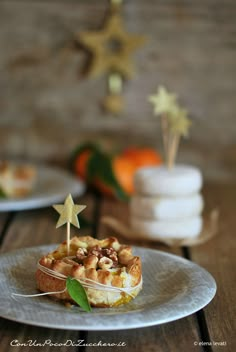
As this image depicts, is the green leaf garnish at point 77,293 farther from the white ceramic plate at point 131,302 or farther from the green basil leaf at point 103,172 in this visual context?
the green basil leaf at point 103,172

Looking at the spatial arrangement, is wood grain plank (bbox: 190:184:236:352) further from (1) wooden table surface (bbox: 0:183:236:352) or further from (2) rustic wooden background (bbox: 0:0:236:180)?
(2) rustic wooden background (bbox: 0:0:236:180)

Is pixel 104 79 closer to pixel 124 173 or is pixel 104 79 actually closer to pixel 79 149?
pixel 79 149

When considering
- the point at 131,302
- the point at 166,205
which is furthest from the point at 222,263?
the point at 131,302

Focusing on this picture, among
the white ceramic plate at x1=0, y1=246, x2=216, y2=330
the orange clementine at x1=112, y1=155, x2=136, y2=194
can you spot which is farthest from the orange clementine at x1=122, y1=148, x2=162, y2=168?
the white ceramic plate at x1=0, y1=246, x2=216, y2=330

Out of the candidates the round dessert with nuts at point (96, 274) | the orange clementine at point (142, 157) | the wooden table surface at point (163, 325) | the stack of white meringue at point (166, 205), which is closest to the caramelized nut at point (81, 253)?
the round dessert with nuts at point (96, 274)

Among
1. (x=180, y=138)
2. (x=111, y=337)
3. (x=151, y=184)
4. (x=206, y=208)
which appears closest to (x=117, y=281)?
(x=111, y=337)

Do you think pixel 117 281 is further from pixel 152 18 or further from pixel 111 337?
pixel 152 18

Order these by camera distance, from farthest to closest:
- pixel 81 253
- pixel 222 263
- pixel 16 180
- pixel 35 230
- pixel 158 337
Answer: pixel 16 180
pixel 35 230
pixel 222 263
pixel 81 253
pixel 158 337
